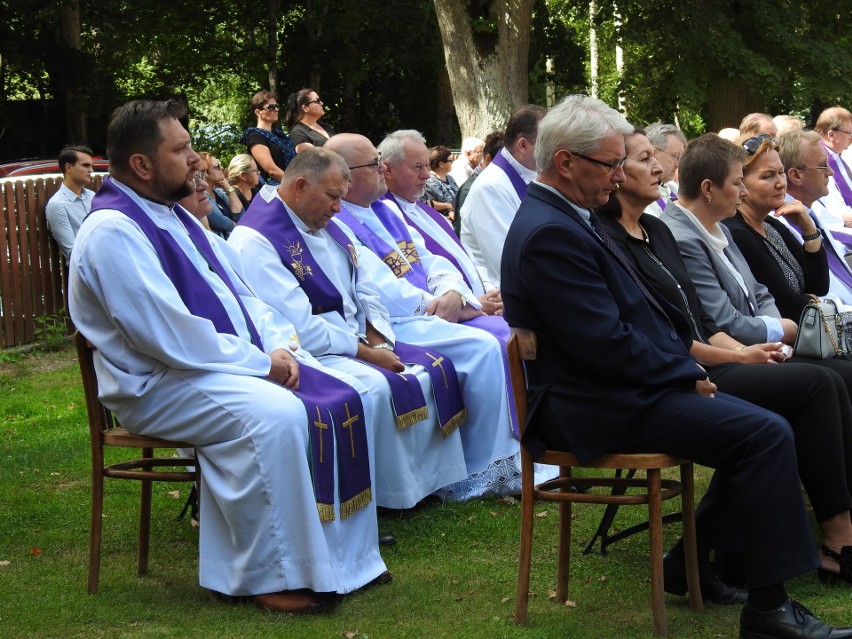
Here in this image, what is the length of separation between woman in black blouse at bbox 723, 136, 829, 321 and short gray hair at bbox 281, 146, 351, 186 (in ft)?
6.20

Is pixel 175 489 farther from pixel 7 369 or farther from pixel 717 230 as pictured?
pixel 7 369

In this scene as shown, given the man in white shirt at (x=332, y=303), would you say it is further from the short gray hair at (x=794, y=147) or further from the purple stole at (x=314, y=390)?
the short gray hair at (x=794, y=147)

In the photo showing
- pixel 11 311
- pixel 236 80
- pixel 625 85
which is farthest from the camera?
pixel 236 80

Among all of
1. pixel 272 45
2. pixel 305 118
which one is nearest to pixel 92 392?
pixel 305 118

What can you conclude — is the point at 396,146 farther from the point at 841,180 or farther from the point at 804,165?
the point at 841,180

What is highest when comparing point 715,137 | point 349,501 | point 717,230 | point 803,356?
point 715,137

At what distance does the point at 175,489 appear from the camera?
6309 mm

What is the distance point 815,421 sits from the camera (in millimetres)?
4570

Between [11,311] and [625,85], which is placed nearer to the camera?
[11,311]

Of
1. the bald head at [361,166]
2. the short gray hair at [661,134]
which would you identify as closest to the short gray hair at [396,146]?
the bald head at [361,166]

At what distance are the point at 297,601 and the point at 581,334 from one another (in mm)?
1490

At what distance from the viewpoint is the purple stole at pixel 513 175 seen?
7.30 metres

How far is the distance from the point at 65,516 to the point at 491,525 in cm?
202

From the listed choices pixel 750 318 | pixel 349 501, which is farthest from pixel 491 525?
pixel 750 318
